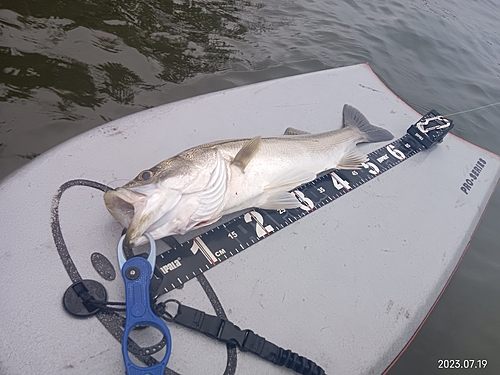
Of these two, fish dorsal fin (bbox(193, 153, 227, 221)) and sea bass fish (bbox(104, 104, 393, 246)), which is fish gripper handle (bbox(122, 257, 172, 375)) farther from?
fish dorsal fin (bbox(193, 153, 227, 221))

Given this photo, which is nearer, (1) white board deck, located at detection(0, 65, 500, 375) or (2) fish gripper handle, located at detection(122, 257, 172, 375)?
(2) fish gripper handle, located at detection(122, 257, 172, 375)

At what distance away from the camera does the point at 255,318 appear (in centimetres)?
243

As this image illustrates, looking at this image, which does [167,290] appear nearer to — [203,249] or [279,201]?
[203,249]

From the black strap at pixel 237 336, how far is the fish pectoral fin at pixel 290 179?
4.07 ft

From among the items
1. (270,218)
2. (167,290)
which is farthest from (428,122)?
(167,290)

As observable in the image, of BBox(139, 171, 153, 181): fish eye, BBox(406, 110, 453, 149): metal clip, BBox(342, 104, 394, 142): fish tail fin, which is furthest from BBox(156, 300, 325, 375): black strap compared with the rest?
BBox(406, 110, 453, 149): metal clip

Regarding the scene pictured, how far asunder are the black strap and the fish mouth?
47 centimetres

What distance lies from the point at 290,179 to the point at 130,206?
1.50 metres

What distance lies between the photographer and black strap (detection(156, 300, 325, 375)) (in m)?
2.22

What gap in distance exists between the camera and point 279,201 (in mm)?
3111

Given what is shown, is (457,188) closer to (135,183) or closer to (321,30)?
(135,183)

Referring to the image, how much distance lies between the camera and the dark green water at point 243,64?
401 centimetres

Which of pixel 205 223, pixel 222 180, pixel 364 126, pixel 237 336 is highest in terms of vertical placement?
pixel 364 126

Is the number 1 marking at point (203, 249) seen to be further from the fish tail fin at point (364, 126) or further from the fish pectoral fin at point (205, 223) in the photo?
the fish tail fin at point (364, 126)
